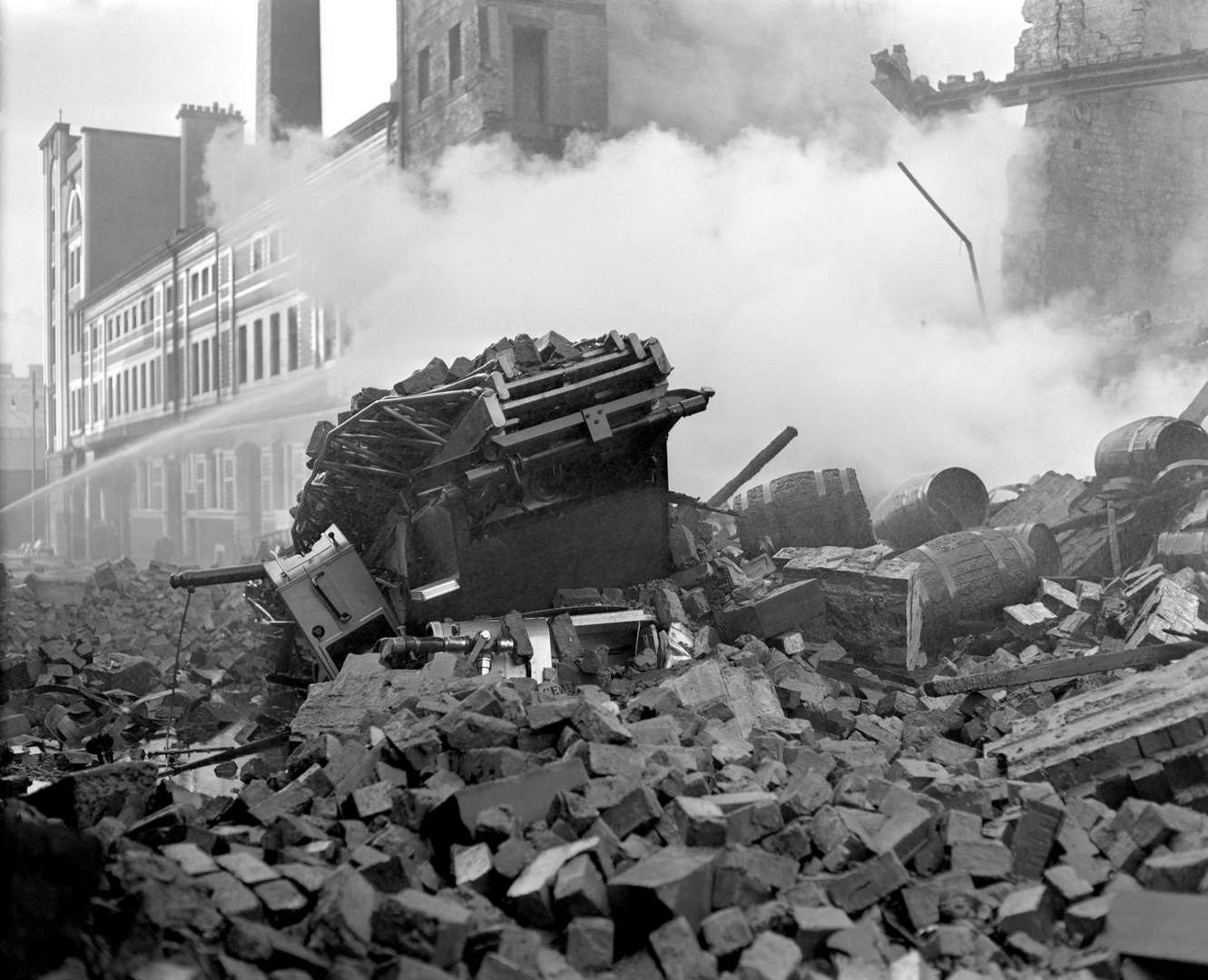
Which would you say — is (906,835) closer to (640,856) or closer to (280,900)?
(640,856)

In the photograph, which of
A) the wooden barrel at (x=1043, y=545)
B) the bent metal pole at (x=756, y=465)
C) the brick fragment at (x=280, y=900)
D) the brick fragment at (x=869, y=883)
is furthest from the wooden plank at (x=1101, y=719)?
the bent metal pole at (x=756, y=465)

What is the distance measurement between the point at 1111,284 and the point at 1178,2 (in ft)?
13.1

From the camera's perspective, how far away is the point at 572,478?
7.98 m

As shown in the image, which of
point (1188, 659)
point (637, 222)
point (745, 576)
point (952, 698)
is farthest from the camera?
point (637, 222)

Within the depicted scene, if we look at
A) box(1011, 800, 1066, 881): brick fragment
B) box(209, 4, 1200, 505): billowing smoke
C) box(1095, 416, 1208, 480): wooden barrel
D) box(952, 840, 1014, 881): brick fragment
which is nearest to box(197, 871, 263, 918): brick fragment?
box(952, 840, 1014, 881): brick fragment

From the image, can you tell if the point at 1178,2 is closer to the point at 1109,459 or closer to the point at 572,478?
the point at 1109,459

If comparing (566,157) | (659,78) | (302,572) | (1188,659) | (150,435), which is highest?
(659,78)

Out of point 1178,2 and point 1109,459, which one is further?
point 1178,2

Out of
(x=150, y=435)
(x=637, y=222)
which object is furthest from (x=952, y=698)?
(x=150, y=435)

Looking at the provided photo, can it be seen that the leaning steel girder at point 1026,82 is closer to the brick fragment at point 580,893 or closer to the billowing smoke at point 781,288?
the billowing smoke at point 781,288

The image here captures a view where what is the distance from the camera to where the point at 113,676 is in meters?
9.95

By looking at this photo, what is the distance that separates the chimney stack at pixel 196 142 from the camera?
34.9m

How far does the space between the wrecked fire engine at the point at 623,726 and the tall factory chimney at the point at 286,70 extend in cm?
1891

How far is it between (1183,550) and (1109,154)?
8.49 metres
